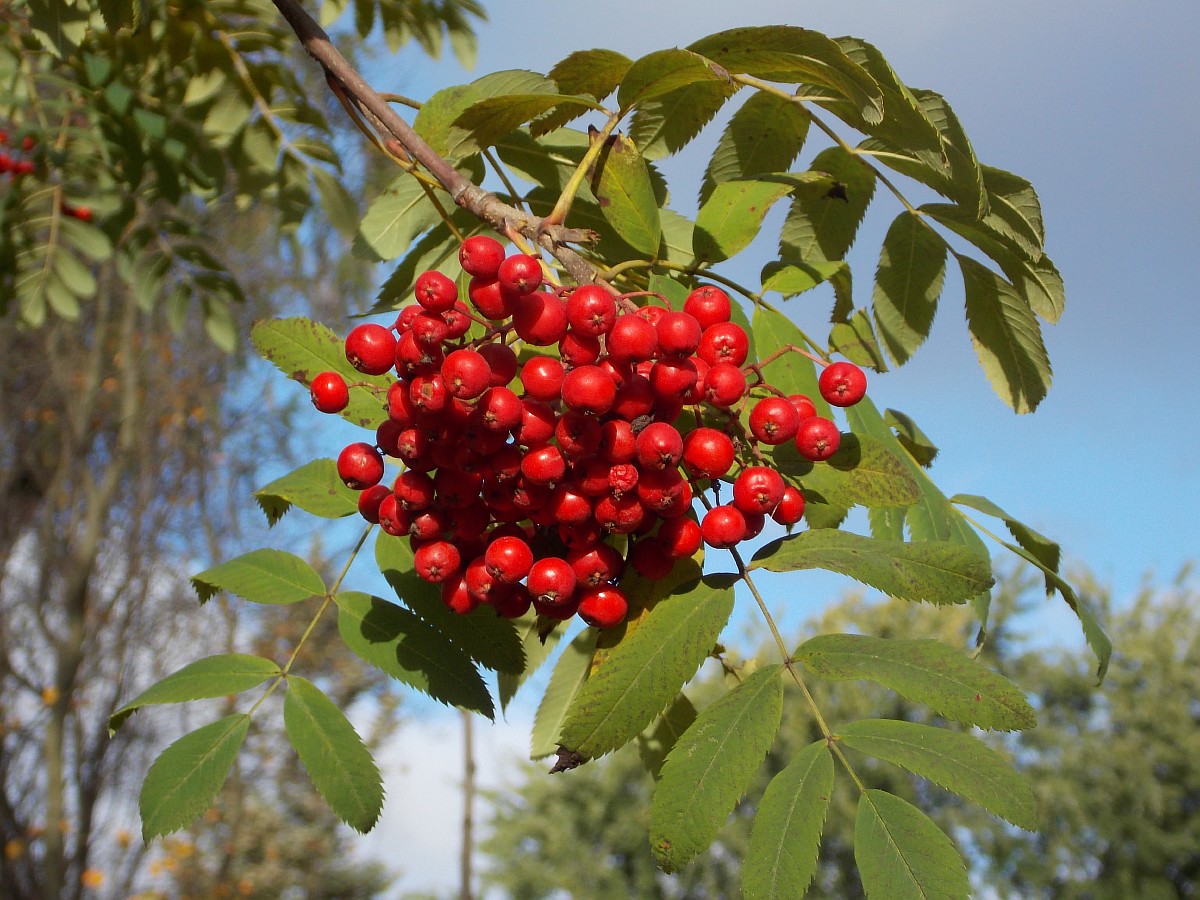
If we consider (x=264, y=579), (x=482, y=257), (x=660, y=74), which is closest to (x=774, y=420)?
(x=482, y=257)

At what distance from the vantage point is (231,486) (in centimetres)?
1370

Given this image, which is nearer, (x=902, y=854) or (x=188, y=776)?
(x=902, y=854)

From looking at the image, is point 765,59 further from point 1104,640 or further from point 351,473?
point 1104,640

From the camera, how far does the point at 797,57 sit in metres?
1.03

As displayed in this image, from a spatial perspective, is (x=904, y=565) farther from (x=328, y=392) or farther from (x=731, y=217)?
(x=328, y=392)

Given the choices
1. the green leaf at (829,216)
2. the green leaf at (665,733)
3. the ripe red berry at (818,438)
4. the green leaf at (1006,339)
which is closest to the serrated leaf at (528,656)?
the green leaf at (665,733)

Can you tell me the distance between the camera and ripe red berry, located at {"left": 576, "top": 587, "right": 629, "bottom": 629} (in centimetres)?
90

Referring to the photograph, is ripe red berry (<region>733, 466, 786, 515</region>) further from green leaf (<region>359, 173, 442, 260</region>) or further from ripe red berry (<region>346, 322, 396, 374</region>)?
green leaf (<region>359, 173, 442, 260</region>)

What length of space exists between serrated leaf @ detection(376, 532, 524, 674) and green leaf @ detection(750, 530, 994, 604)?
1.01ft

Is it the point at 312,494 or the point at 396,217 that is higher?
the point at 396,217

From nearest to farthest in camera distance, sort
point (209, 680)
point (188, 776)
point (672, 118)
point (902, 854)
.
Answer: point (902, 854), point (188, 776), point (209, 680), point (672, 118)

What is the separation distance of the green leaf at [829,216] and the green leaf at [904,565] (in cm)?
52

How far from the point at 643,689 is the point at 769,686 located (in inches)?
5.4

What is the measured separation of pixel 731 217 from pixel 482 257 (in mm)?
416
